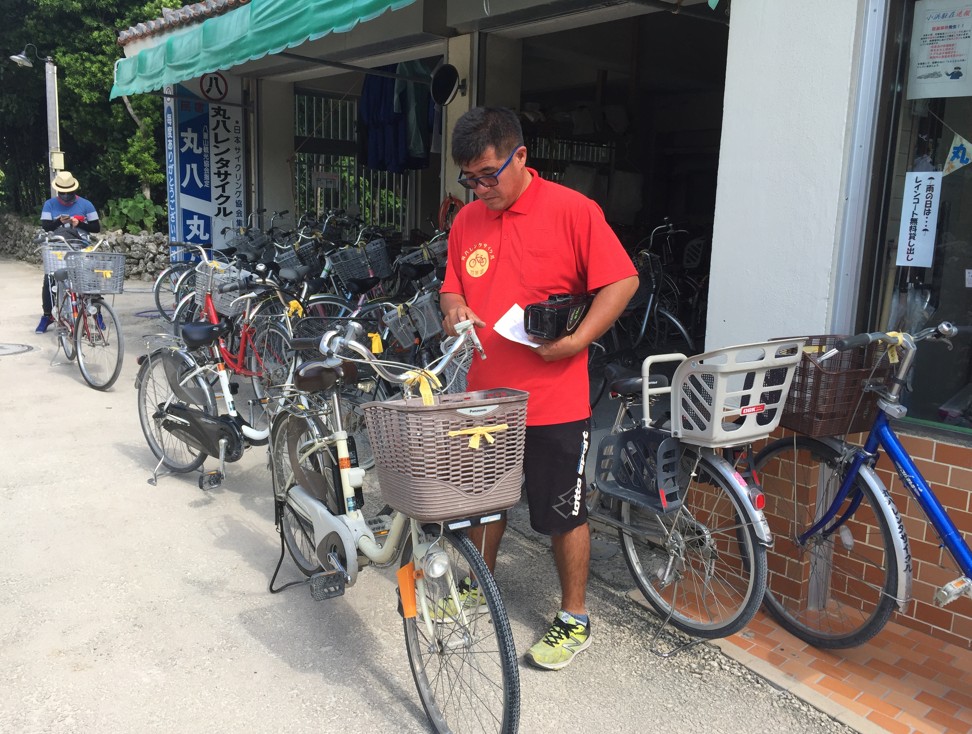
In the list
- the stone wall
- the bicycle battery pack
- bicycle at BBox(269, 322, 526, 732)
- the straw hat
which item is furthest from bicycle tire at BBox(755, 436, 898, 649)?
the stone wall

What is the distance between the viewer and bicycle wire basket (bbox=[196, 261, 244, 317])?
5859 millimetres

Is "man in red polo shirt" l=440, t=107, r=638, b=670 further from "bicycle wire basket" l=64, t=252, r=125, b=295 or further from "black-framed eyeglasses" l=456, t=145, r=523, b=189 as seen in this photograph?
"bicycle wire basket" l=64, t=252, r=125, b=295

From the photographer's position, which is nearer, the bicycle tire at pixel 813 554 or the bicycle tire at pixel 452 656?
the bicycle tire at pixel 452 656

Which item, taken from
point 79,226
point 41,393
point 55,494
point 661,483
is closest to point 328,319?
point 55,494

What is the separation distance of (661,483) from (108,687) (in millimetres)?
2164

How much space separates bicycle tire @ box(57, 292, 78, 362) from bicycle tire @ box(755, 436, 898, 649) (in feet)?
20.7

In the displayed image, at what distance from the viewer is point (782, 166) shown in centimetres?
318

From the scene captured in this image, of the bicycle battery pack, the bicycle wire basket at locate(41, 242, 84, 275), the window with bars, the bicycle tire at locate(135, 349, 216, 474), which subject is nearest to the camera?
the bicycle battery pack

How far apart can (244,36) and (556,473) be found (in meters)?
4.47

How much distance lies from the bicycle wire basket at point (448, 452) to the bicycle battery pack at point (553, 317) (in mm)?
371

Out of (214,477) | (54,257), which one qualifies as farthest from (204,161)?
(214,477)

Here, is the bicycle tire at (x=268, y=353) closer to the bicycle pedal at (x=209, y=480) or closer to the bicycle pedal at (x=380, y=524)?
the bicycle pedal at (x=209, y=480)

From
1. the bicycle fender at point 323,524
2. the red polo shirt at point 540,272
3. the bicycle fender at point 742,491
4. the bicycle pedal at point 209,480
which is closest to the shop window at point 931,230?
the bicycle fender at point 742,491

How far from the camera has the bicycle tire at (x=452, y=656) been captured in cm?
254
